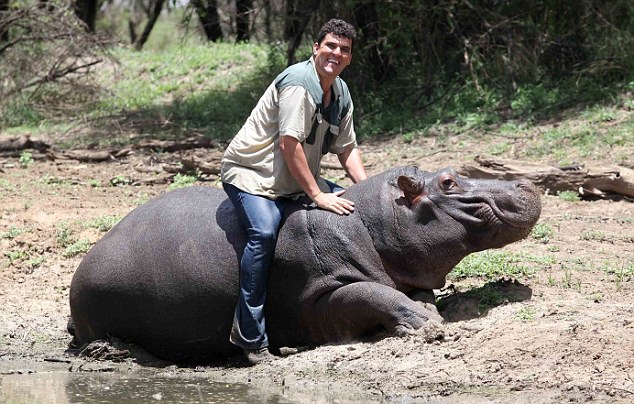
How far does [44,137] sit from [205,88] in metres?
3.01

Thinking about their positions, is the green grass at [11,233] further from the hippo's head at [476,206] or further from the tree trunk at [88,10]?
the tree trunk at [88,10]

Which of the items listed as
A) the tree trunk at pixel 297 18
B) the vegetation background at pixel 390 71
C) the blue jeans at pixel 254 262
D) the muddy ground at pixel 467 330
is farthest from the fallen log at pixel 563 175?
the tree trunk at pixel 297 18

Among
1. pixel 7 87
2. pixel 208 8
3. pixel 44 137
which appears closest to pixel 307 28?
pixel 208 8

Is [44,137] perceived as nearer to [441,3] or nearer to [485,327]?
[441,3]

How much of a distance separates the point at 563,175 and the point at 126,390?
506cm

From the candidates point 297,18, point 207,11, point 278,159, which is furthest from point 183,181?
point 207,11

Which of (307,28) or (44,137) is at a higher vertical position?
(307,28)

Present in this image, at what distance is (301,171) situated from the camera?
6418mm

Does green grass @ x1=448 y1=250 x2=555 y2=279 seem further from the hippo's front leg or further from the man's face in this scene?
the man's face

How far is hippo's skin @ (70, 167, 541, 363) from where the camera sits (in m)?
6.57

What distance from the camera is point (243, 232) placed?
673cm

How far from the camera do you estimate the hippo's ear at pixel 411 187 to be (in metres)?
6.64

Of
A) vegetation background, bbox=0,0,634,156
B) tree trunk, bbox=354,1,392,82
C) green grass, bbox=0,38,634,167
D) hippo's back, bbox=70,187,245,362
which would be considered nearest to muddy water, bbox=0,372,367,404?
hippo's back, bbox=70,187,245,362

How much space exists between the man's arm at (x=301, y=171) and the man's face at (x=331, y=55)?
1.48 feet
